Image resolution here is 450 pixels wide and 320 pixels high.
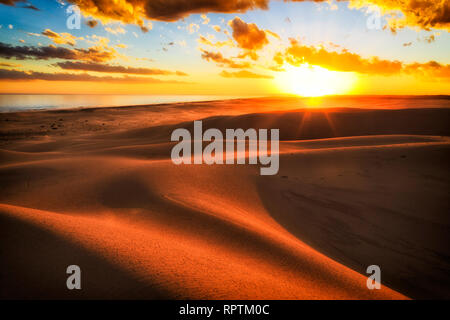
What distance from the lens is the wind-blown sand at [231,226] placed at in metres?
1.74

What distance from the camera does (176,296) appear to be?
1.53 meters

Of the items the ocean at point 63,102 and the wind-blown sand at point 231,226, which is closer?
the wind-blown sand at point 231,226

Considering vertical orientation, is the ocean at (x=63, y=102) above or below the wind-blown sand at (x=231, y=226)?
above

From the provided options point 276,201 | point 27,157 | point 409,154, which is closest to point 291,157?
point 276,201

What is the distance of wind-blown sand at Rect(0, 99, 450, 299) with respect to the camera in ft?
5.72

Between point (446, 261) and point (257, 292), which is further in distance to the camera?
point (446, 261)

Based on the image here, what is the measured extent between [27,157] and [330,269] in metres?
9.20

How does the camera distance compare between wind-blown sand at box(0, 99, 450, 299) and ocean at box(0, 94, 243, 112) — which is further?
ocean at box(0, 94, 243, 112)

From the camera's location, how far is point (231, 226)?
2967 mm

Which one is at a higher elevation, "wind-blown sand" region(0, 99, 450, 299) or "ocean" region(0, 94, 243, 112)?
"ocean" region(0, 94, 243, 112)

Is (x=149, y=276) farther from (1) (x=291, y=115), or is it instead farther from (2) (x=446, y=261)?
(1) (x=291, y=115)

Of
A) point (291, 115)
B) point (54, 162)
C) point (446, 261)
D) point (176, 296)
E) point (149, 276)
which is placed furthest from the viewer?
point (291, 115)

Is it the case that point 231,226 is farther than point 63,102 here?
No

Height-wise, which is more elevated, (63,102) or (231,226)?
(63,102)
